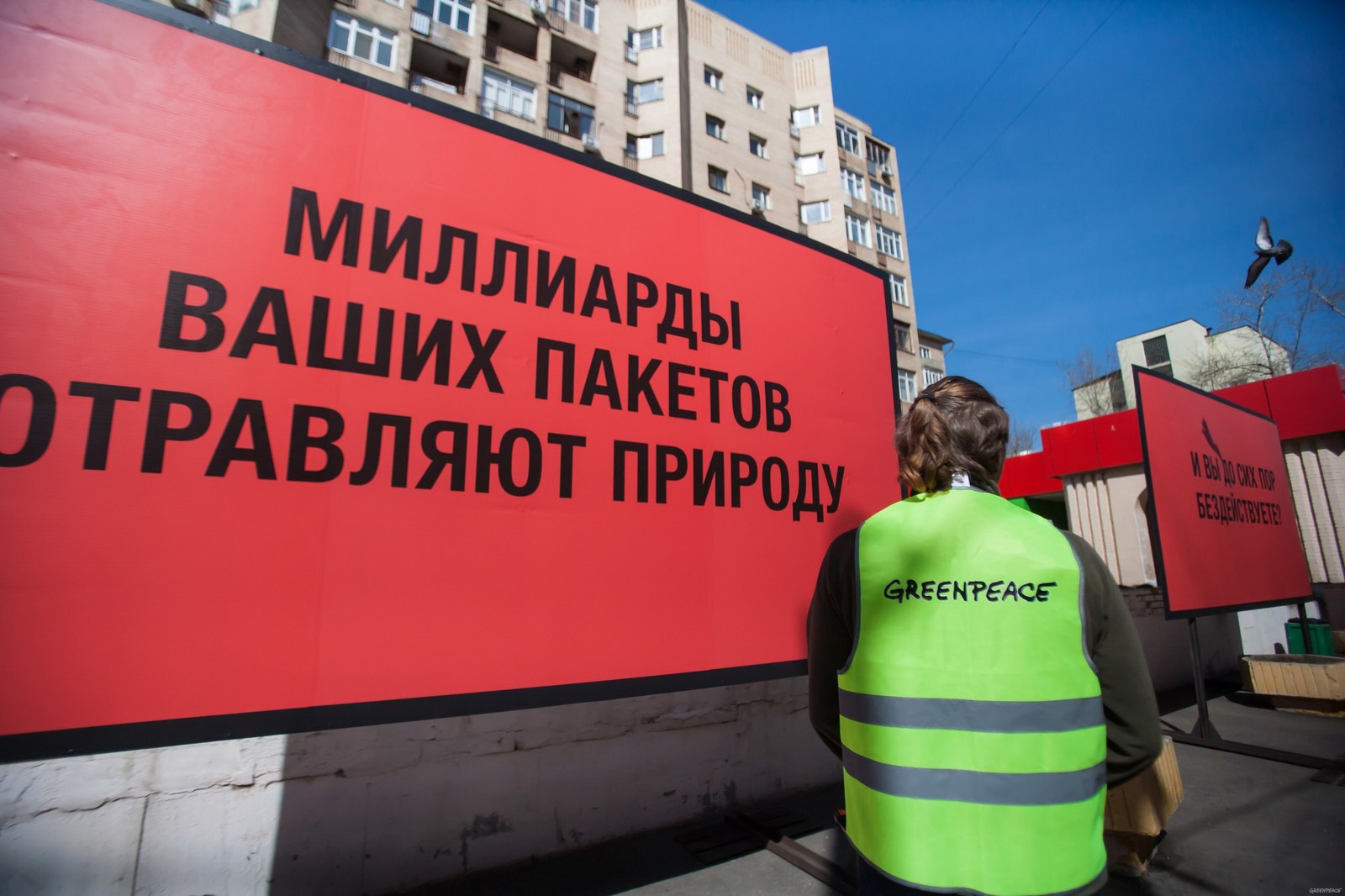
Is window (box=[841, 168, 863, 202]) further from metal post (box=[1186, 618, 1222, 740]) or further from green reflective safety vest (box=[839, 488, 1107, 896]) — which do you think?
green reflective safety vest (box=[839, 488, 1107, 896])

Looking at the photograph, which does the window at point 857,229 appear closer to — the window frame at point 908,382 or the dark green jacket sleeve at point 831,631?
the window frame at point 908,382

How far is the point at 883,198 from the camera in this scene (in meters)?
30.4

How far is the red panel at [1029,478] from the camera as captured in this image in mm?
15500

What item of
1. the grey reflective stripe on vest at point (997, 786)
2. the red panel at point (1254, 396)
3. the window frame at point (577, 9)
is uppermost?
the window frame at point (577, 9)

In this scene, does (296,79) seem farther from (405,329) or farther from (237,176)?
(405,329)

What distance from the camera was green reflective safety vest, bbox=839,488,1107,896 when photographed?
1.29 metres

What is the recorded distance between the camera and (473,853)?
308cm

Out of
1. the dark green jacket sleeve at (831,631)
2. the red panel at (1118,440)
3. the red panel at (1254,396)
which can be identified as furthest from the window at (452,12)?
the dark green jacket sleeve at (831,631)

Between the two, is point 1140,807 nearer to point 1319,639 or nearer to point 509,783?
point 509,783

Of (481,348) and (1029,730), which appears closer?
(1029,730)

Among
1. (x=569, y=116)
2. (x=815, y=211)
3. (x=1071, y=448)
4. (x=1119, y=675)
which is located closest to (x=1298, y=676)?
(x=1119, y=675)

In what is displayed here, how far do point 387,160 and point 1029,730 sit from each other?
2678 millimetres

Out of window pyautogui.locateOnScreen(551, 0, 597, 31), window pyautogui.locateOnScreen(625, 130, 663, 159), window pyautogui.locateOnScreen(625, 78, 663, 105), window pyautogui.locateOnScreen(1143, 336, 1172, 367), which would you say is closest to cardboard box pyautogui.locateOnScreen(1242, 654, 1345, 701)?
window pyautogui.locateOnScreen(625, 130, 663, 159)

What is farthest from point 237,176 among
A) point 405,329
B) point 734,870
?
point 734,870
